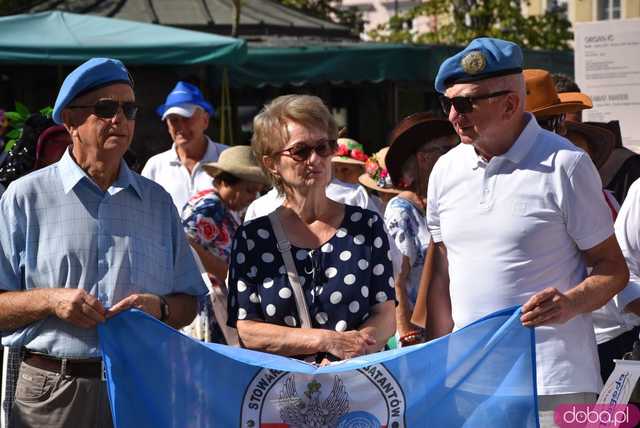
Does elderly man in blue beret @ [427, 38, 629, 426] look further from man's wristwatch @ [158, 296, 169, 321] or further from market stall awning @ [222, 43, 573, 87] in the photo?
market stall awning @ [222, 43, 573, 87]

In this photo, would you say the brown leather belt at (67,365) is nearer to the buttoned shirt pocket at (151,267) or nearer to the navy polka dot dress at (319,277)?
the buttoned shirt pocket at (151,267)

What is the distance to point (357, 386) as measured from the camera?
4387 millimetres

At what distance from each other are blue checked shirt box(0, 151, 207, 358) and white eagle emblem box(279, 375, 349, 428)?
67 centimetres

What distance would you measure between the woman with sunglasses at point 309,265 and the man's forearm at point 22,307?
712mm

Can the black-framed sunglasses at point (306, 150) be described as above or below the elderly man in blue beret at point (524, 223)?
above

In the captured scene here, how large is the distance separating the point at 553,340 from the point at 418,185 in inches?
107

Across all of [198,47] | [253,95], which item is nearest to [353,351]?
[198,47]

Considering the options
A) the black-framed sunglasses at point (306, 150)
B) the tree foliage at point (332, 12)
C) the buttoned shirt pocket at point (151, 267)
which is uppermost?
the tree foliage at point (332, 12)

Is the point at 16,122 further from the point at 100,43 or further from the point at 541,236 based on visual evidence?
the point at 541,236

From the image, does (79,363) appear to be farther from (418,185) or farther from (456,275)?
(418,185)

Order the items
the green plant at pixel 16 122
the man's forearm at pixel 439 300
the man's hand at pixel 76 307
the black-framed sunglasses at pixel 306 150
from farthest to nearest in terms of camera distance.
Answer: the green plant at pixel 16 122, the man's forearm at pixel 439 300, the black-framed sunglasses at pixel 306 150, the man's hand at pixel 76 307

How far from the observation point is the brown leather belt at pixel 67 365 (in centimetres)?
449

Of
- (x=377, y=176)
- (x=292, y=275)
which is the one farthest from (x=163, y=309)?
(x=377, y=176)

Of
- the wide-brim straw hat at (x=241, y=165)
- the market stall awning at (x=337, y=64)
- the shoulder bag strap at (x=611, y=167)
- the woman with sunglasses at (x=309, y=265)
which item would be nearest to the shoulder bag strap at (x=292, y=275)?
the woman with sunglasses at (x=309, y=265)
